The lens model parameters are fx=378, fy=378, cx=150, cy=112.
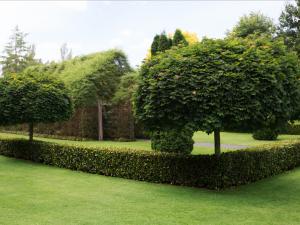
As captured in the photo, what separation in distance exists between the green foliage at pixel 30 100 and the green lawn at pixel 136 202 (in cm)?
345

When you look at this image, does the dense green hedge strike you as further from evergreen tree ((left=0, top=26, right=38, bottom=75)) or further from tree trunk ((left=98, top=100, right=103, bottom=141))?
evergreen tree ((left=0, top=26, right=38, bottom=75))

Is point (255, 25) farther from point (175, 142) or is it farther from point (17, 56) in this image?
point (17, 56)

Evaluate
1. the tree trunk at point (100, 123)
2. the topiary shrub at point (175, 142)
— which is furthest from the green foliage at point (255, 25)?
the topiary shrub at point (175, 142)

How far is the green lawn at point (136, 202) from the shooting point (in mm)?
7004

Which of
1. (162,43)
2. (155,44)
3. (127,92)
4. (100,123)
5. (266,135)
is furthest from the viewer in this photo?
(100,123)

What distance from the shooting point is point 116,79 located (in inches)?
1036

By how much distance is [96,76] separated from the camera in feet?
82.6

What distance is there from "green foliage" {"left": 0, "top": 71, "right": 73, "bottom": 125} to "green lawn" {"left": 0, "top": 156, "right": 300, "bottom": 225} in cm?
345

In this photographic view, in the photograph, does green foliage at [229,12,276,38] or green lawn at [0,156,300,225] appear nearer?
green lawn at [0,156,300,225]

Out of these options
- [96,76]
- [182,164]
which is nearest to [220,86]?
[182,164]

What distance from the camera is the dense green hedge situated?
9.59 meters

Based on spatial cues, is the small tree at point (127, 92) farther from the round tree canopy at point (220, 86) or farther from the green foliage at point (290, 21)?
the green foliage at point (290, 21)

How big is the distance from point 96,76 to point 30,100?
11.1 meters

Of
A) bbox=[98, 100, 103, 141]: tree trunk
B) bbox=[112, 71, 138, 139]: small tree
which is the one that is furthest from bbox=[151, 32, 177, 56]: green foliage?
bbox=[98, 100, 103, 141]: tree trunk
